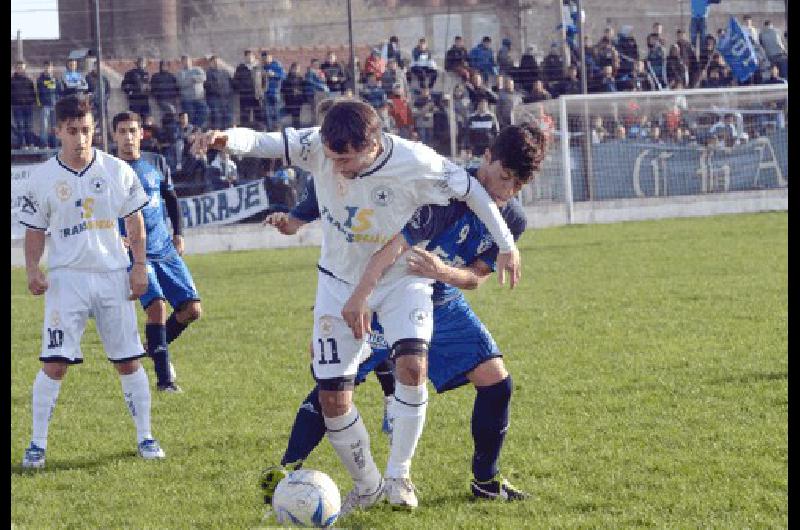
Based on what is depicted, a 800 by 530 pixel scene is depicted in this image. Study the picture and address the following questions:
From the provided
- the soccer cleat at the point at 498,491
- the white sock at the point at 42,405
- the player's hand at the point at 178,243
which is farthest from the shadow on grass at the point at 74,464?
the player's hand at the point at 178,243

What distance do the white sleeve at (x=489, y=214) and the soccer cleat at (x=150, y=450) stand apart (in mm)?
2420

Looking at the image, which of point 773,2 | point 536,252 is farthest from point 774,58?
point 536,252

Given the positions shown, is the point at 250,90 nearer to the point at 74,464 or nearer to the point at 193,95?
the point at 193,95

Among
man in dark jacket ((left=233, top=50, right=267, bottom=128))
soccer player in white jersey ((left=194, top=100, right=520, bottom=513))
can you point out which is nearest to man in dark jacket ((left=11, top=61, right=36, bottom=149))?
man in dark jacket ((left=233, top=50, right=267, bottom=128))

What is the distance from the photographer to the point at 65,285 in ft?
22.0

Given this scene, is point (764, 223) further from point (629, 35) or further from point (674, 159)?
point (629, 35)

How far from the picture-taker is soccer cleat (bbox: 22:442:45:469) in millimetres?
6633

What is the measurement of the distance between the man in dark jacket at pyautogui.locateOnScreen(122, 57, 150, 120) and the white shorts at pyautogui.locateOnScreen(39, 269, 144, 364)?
578 inches

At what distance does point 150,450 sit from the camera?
6.76 metres

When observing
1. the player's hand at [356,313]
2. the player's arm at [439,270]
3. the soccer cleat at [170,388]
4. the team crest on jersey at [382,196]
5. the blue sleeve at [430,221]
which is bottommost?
the soccer cleat at [170,388]

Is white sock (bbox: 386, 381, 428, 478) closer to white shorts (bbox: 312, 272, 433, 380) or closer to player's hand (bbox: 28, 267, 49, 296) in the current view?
white shorts (bbox: 312, 272, 433, 380)

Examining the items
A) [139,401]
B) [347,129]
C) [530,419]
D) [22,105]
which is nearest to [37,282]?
[139,401]

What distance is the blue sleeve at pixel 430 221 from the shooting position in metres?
5.35

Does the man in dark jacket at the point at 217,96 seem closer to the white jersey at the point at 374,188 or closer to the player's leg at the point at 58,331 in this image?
the player's leg at the point at 58,331
